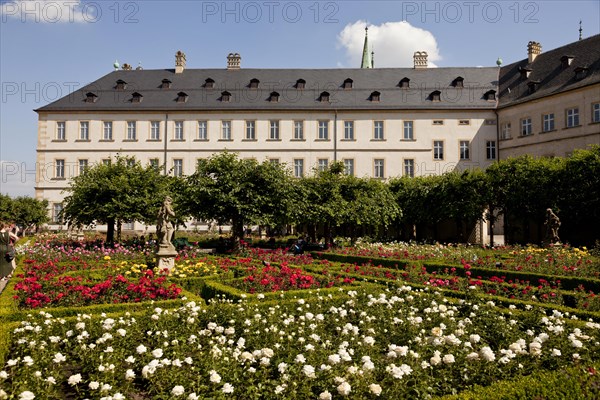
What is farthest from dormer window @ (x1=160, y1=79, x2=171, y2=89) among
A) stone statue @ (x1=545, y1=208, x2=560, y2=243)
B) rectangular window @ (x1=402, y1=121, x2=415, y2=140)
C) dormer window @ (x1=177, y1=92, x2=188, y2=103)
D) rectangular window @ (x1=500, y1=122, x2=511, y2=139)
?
stone statue @ (x1=545, y1=208, x2=560, y2=243)

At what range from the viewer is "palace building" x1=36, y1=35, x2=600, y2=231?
38.5 metres

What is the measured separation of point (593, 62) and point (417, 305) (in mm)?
30765

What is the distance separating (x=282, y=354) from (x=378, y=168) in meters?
34.5

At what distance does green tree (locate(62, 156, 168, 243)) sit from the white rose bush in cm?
1488

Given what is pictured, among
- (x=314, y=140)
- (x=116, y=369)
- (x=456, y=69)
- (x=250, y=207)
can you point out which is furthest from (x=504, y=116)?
(x=116, y=369)

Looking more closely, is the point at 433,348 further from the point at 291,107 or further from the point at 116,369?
the point at 291,107

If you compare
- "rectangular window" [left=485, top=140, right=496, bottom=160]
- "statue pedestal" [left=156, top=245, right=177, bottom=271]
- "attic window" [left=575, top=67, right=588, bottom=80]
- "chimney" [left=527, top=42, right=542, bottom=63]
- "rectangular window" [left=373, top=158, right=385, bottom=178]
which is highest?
"chimney" [left=527, top=42, right=542, bottom=63]

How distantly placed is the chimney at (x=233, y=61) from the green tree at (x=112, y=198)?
2249cm

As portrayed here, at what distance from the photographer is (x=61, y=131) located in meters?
39.9

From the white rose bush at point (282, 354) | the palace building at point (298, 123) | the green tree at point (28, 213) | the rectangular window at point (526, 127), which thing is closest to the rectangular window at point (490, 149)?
the palace building at point (298, 123)

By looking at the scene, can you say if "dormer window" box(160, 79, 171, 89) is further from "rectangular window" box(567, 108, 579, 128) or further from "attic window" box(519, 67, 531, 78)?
"rectangular window" box(567, 108, 579, 128)

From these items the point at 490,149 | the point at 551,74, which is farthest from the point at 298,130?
the point at 551,74

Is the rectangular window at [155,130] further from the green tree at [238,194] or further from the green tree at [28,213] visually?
the green tree at [238,194]

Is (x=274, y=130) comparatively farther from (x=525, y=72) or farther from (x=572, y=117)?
(x=572, y=117)
